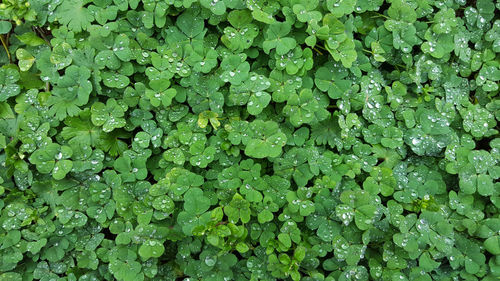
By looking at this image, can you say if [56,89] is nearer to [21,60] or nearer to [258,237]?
[21,60]

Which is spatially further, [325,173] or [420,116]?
[420,116]

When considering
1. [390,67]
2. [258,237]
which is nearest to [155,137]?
[258,237]

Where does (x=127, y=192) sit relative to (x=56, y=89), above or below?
below

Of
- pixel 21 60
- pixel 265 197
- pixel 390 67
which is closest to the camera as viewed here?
pixel 265 197

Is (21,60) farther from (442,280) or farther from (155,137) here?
(442,280)

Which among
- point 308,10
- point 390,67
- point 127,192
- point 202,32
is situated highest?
point 308,10

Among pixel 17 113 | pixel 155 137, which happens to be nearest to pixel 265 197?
pixel 155 137

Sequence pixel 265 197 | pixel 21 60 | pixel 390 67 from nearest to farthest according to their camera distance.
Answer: pixel 265 197 → pixel 21 60 → pixel 390 67
